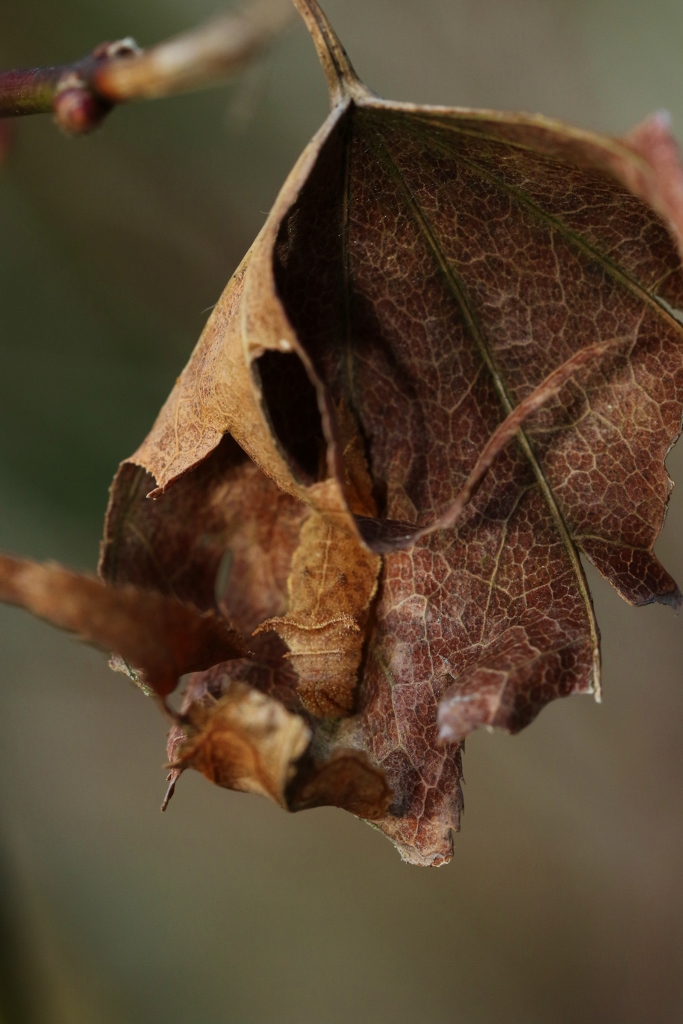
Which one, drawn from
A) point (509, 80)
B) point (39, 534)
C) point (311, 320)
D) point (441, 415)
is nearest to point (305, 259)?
point (311, 320)

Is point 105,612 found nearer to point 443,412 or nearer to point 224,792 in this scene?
point 443,412

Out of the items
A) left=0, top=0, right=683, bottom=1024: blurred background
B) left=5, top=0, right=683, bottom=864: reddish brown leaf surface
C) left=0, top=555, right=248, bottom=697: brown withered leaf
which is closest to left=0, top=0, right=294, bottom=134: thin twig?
left=5, top=0, right=683, bottom=864: reddish brown leaf surface

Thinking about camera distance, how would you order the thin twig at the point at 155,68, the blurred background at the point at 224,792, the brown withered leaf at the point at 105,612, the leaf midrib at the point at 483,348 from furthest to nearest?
the blurred background at the point at 224,792 → the leaf midrib at the point at 483,348 → the brown withered leaf at the point at 105,612 → the thin twig at the point at 155,68

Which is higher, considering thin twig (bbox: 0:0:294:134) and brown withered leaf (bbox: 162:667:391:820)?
thin twig (bbox: 0:0:294:134)

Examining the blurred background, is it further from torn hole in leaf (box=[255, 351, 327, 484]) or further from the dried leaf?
the dried leaf

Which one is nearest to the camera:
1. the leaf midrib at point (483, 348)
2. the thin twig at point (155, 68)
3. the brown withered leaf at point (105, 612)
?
the thin twig at point (155, 68)

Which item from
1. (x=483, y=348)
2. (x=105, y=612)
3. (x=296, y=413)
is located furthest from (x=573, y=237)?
(x=105, y=612)

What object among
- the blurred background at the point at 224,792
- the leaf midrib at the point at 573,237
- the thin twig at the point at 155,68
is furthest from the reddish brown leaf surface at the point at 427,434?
the blurred background at the point at 224,792

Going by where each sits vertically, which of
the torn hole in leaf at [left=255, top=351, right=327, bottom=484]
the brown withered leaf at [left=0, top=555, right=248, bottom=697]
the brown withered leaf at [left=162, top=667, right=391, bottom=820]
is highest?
the torn hole in leaf at [left=255, top=351, right=327, bottom=484]

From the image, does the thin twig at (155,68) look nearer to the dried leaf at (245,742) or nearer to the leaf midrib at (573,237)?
the leaf midrib at (573,237)
